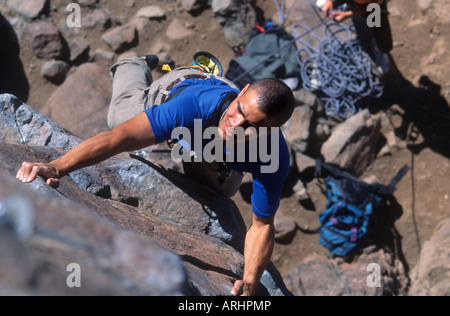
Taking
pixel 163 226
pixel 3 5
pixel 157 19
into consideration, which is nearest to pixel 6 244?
pixel 163 226

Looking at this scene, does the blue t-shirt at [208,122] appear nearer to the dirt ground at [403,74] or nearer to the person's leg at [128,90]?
the person's leg at [128,90]

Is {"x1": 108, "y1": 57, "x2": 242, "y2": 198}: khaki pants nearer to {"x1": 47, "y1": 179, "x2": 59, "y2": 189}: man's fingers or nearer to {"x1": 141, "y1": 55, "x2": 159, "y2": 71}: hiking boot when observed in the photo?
{"x1": 141, "y1": 55, "x2": 159, "y2": 71}: hiking boot

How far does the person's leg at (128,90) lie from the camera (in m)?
3.40

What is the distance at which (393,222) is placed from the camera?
202 inches

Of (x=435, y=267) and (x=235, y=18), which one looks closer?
(x=435, y=267)

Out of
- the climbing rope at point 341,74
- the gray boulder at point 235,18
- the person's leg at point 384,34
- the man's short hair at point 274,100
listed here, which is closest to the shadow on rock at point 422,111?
the climbing rope at point 341,74

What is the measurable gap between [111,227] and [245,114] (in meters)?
1.34

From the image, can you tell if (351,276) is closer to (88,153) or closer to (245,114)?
(245,114)

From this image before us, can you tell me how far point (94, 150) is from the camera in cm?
231

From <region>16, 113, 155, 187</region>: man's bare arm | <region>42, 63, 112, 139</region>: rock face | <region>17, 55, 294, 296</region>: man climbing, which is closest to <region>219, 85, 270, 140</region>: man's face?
<region>17, 55, 294, 296</region>: man climbing

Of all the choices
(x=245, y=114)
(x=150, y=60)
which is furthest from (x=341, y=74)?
(x=245, y=114)

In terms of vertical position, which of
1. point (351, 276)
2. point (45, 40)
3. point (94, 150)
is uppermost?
point (94, 150)

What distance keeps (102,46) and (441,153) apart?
5019 mm
